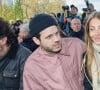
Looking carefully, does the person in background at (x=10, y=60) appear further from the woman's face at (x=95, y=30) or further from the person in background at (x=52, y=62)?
the woman's face at (x=95, y=30)

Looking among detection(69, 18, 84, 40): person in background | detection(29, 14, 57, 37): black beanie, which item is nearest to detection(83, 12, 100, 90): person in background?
detection(29, 14, 57, 37): black beanie

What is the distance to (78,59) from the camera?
4352 millimetres

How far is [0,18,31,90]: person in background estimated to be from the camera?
4.70 meters

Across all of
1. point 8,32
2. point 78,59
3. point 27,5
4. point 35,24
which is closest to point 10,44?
point 8,32

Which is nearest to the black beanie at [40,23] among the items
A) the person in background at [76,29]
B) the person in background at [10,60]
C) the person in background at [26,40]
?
the person in background at [10,60]

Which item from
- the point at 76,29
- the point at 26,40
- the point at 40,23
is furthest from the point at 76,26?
the point at 40,23

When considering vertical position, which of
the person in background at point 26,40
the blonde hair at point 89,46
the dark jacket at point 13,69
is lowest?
the person in background at point 26,40

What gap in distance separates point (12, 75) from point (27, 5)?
51.7 m

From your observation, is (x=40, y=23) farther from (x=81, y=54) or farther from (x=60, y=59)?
(x=81, y=54)

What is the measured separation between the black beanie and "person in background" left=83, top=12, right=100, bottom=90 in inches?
18.2

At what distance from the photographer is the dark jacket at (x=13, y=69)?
4.72 m

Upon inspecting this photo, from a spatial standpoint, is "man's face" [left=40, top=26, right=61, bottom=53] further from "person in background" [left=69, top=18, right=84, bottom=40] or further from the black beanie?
"person in background" [left=69, top=18, right=84, bottom=40]

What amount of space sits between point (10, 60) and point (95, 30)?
1271 mm

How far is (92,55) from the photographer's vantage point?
4129mm
